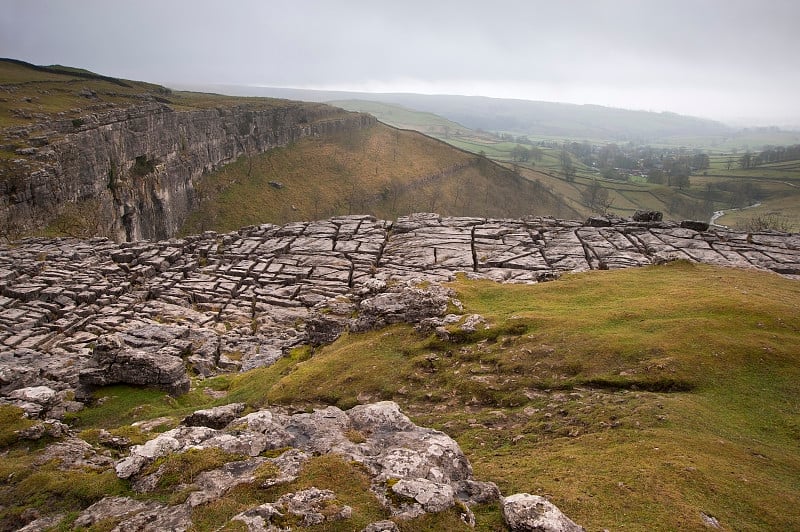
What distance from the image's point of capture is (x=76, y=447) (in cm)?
2123

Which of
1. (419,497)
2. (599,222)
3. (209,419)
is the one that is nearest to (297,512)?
(419,497)

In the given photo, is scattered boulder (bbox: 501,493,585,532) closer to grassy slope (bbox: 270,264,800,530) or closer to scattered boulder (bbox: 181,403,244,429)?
grassy slope (bbox: 270,264,800,530)

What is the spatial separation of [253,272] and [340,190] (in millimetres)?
100706

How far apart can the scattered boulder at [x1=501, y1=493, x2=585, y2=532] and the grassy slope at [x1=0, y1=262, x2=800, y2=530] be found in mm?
656

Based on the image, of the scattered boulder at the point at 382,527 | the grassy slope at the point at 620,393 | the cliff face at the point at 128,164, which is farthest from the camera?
the cliff face at the point at 128,164

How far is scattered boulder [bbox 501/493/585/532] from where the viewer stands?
1410cm

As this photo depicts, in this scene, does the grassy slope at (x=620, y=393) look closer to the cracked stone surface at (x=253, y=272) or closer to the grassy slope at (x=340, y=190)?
the cracked stone surface at (x=253, y=272)

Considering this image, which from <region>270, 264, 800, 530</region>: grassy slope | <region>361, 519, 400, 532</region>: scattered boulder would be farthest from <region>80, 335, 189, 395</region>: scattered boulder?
<region>361, 519, 400, 532</region>: scattered boulder

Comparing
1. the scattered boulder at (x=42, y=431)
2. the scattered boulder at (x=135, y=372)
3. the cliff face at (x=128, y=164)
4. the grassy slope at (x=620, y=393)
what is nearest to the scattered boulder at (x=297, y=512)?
the grassy slope at (x=620, y=393)

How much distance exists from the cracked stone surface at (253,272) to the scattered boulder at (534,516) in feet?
86.6

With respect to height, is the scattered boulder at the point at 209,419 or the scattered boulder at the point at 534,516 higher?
the scattered boulder at the point at 534,516

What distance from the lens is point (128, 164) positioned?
3944 inches

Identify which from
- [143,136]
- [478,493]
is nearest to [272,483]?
[478,493]

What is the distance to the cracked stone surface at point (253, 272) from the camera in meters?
44.6
